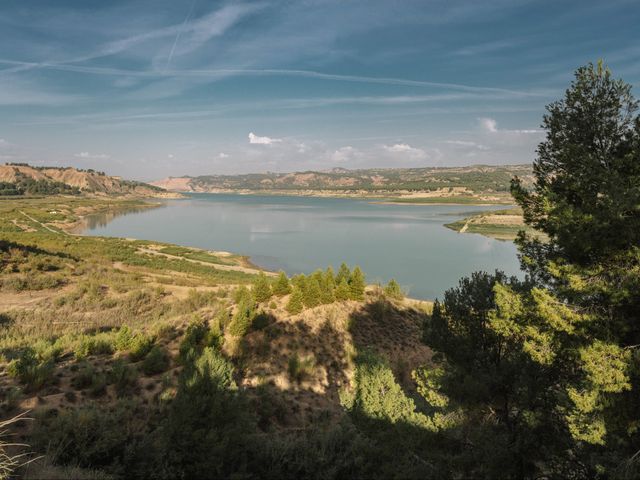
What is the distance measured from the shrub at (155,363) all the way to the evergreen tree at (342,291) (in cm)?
1128

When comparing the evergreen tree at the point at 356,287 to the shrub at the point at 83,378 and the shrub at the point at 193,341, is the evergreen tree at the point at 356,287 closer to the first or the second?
the shrub at the point at 193,341

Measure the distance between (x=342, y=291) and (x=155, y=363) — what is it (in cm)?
1205

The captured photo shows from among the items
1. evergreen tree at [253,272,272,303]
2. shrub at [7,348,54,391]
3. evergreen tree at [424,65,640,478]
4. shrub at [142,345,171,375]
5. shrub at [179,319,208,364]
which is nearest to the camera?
evergreen tree at [424,65,640,478]

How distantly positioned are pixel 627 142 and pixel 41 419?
14.8 metres

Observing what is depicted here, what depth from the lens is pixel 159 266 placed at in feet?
134

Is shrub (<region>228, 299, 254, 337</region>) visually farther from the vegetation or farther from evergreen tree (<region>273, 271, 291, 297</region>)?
evergreen tree (<region>273, 271, 291, 297</region>)

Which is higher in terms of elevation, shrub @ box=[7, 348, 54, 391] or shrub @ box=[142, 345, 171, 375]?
shrub @ box=[7, 348, 54, 391]

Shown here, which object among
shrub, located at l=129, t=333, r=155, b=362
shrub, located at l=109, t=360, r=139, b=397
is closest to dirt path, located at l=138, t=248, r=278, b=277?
shrub, located at l=129, t=333, r=155, b=362

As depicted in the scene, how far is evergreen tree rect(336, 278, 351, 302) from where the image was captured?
22219mm

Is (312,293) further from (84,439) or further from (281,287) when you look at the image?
(84,439)

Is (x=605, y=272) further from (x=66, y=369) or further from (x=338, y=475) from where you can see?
(x=66, y=369)

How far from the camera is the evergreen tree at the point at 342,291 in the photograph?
72.9 feet

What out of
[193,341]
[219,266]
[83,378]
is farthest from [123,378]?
[219,266]

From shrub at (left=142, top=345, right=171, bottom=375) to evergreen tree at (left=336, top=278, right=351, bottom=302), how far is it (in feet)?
37.0
